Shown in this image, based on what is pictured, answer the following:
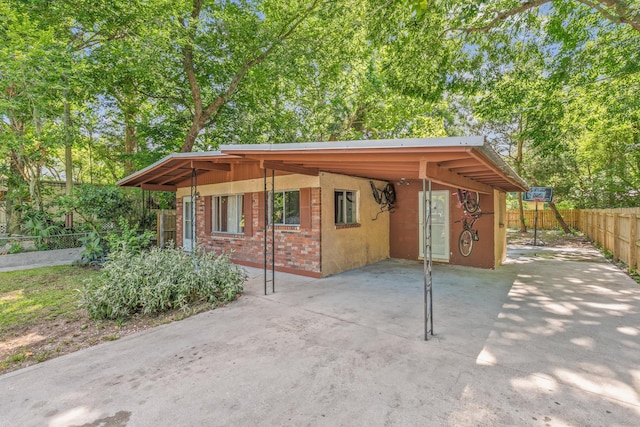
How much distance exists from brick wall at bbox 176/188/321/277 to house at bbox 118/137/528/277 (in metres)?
0.02

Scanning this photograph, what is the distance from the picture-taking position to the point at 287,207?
706 cm

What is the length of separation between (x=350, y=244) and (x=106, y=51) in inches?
392

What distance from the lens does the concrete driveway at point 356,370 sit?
7.20 feet

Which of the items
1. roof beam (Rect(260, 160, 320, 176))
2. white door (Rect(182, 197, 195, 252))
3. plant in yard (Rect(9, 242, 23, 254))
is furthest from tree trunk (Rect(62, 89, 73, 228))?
roof beam (Rect(260, 160, 320, 176))

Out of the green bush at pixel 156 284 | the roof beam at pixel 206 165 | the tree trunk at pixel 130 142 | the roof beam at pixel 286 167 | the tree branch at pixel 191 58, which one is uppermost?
the tree branch at pixel 191 58

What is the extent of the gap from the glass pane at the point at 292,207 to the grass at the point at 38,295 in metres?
4.14

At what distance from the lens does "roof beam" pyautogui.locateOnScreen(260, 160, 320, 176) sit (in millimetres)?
5091

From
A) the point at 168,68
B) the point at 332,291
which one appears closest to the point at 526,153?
the point at 332,291

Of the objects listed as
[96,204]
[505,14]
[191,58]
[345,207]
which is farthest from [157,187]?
[505,14]

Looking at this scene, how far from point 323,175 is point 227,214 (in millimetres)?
3608

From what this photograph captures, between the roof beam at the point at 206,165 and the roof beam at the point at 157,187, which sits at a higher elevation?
the roof beam at the point at 206,165

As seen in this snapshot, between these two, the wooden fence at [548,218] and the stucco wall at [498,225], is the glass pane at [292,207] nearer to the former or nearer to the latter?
the stucco wall at [498,225]

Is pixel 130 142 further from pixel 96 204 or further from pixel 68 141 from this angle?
pixel 96 204

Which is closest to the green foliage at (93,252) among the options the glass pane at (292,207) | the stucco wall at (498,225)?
the glass pane at (292,207)
